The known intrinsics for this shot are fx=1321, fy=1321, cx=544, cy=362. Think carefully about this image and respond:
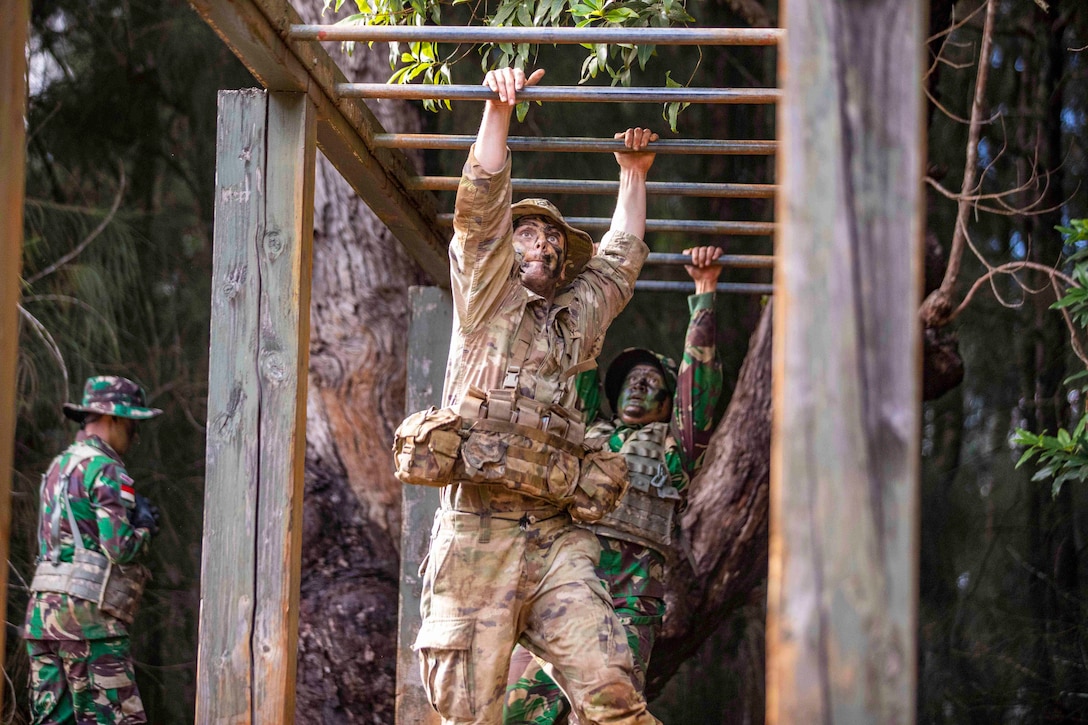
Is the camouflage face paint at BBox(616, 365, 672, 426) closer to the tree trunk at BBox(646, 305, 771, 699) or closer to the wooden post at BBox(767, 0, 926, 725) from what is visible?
the tree trunk at BBox(646, 305, 771, 699)

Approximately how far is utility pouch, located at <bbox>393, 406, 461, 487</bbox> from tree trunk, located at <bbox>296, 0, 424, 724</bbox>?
3828 mm

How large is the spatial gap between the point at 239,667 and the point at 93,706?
116 inches

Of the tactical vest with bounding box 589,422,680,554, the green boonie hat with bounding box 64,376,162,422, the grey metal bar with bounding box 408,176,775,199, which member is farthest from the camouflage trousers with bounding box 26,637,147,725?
the grey metal bar with bounding box 408,176,775,199

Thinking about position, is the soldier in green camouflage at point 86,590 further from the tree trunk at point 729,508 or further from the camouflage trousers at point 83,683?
the tree trunk at point 729,508

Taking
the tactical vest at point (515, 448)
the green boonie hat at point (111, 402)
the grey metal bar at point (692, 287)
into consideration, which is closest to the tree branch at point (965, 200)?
the grey metal bar at point (692, 287)

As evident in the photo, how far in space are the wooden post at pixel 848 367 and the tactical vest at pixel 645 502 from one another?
171 inches

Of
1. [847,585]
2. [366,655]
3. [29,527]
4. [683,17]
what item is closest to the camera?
[847,585]

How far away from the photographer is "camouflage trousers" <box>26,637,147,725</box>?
639 cm

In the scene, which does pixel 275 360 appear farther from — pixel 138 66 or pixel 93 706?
pixel 138 66

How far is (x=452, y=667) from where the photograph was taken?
4.20m

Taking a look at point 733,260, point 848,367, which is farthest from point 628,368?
point 848,367

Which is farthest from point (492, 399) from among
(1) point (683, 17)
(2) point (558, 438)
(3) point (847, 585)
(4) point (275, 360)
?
(3) point (847, 585)

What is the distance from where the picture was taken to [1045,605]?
10148 millimetres

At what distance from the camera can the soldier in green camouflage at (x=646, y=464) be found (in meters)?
5.98
